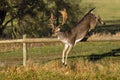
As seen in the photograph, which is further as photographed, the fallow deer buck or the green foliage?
the green foliage

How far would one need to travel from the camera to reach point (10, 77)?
1150 cm

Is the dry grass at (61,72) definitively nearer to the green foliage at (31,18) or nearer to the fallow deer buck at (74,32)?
the fallow deer buck at (74,32)

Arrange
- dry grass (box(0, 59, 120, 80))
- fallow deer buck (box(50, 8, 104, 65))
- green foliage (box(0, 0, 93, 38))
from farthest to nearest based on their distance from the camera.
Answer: green foliage (box(0, 0, 93, 38))
fallow deer buck (box(50, 8, 104, 65))
dry grass (box(0, 59, 120, 80))

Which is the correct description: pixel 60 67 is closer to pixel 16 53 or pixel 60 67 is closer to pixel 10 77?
pixel 10 77

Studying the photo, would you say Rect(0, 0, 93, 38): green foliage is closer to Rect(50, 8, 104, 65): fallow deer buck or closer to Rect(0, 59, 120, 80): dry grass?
Rect(50, 8, 104, 65): fallow deer buck

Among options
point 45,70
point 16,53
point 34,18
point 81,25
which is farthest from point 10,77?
point 34,18

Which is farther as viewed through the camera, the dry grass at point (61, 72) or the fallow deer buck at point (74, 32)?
the fallow deer buck at point (74, 32)

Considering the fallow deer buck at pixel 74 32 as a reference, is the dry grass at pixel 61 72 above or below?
below

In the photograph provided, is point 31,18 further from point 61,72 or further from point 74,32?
point 61,72

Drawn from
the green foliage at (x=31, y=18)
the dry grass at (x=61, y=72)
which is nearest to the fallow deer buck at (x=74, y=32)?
the dry grass at (x=61, y=72)

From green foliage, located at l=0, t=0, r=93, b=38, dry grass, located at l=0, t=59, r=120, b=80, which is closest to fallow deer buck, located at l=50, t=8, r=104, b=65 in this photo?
dry grass, located at l=0, t=59, r=120, b=80

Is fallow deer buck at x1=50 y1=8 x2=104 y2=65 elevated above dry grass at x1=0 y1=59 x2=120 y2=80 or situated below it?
above

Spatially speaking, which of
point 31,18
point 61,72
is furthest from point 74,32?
point 31,18

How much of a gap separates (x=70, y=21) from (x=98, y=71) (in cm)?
1856
